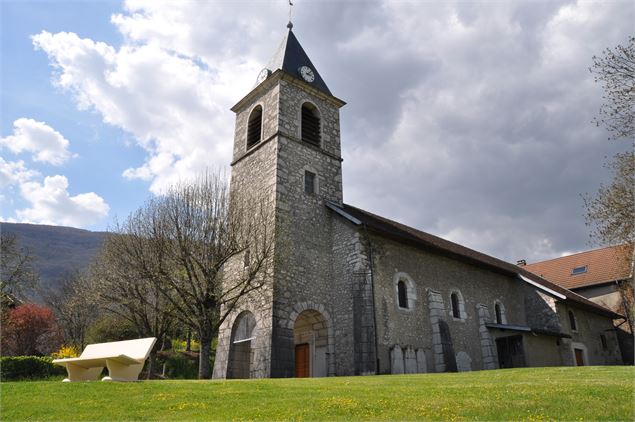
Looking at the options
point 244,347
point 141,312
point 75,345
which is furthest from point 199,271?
point 75,345

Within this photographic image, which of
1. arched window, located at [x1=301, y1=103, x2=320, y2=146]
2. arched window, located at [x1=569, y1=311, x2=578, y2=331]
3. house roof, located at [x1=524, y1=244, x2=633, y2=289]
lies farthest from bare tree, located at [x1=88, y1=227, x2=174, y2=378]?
house roof, located at [x1=524, y1=244, x2=633, y2=289]

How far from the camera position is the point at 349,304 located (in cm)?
1845

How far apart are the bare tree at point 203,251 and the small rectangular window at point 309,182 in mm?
2496

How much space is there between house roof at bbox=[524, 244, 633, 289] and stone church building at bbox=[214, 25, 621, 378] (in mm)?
12263

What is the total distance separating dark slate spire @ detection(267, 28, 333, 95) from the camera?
2289cm

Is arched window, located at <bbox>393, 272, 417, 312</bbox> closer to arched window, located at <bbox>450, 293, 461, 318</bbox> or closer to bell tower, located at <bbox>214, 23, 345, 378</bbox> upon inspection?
bell tower, located at <bbox>214, 23, 345, 378</bbox>

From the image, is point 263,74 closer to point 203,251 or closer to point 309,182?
point 309,182

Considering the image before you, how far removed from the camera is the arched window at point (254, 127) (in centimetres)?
2278

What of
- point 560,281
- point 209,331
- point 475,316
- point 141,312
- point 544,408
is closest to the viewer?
point 544,408

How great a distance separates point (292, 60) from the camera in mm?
23453

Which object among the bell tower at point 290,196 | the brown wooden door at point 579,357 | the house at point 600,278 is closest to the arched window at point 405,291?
the bell tower at point 290,196

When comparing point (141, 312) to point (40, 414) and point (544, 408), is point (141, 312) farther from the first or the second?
point (544, 408)

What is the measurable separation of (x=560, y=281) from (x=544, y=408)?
33985 mm

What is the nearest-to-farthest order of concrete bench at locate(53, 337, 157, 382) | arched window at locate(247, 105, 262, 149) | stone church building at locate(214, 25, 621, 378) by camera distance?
concrete bench at locate(53, 337, 157, 382), stone church building at locate(214, 25, 621, 378), arched window at locate(247, 105, 262, 149)
